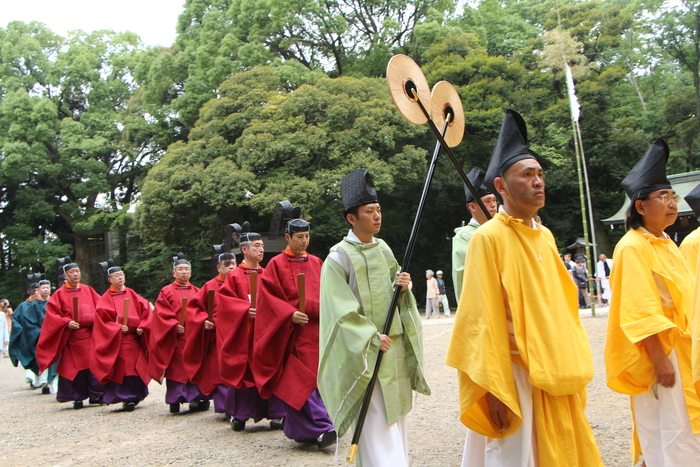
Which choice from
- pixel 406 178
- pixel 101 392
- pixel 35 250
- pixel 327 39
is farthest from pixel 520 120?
pixel 35 250

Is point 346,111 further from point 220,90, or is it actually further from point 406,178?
point 220,90

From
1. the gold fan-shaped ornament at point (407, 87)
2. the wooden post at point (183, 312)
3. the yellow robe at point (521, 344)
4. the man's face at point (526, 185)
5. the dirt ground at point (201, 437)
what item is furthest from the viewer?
the wooden post at point (183, 312)

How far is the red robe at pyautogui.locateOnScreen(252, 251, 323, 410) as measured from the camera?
6.10 metres

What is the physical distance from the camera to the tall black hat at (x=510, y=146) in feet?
10.7

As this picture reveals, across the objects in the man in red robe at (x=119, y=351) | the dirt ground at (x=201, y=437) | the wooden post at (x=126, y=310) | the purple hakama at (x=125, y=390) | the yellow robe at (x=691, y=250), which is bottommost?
the dirt ground at (x=201, y=437)

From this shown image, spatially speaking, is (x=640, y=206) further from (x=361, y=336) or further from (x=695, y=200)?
(x=361, y=336)

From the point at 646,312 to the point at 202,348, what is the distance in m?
6.05

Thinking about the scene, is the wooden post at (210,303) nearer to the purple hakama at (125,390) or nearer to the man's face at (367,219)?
the purple hakama at (125,390)

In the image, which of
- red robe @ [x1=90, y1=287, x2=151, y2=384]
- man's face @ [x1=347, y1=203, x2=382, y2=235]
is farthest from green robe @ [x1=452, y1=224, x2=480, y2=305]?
red robe @ [x1=90, y1=287, x2=151, y2=384]

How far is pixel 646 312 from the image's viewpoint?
12.5 feet

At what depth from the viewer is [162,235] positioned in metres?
25.3

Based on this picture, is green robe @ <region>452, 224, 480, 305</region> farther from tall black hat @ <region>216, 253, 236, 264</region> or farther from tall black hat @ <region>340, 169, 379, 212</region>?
tall black hat @ <region>216, 253, 236, 264</region>

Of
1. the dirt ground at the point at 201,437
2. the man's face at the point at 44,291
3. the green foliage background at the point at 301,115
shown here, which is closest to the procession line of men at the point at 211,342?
the dirt ground at the point at 201,437

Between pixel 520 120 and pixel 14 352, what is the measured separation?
40.0ft
